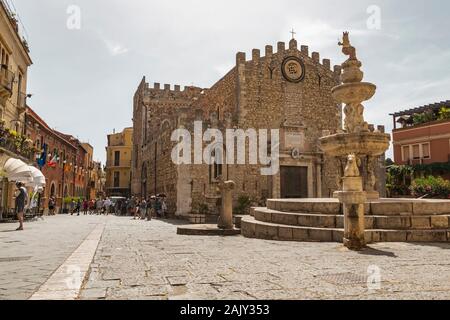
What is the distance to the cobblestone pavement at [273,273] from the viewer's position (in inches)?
137

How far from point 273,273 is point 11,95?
18881 millimetres

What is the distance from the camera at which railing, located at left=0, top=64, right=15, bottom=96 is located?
17000 mm

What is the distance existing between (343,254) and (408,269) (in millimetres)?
1363

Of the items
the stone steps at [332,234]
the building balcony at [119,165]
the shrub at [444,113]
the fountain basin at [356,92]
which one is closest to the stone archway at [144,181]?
the stone steps at [332,234]

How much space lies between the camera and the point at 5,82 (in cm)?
1736

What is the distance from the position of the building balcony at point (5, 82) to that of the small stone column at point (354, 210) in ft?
54.7

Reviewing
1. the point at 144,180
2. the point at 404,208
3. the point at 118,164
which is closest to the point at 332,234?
the point at 404,208

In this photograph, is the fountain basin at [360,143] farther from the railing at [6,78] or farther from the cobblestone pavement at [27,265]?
the railing at [6,78]

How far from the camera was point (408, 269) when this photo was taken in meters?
4.52

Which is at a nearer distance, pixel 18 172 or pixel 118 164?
pixel 18 172

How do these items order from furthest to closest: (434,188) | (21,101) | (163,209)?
(434,188) < (163,209) < (21,101)

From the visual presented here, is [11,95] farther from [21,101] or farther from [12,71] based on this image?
[21,101]

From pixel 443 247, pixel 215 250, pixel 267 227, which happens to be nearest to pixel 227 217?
pixel 267 227
